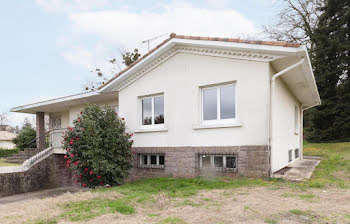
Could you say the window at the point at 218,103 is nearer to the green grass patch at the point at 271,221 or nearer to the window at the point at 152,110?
the window at the point at 152,110

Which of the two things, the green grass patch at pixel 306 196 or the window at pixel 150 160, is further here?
the window at pixel 150 160

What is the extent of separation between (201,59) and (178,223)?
639 centimetres

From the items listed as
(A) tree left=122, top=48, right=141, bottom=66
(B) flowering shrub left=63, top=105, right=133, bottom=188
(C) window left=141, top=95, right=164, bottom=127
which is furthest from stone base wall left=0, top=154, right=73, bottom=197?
(A) tree left=122, top=48, right=141, bottom=66

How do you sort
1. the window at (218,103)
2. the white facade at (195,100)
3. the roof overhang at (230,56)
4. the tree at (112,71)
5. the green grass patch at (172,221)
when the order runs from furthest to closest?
the tree at (112,71), the window at (218,103), the white facade at (195,100), the roof overhang at (230,56), the green grass patch at (172,221)

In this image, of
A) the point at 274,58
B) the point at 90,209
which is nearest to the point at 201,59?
the point at 274,58

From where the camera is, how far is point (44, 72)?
21859mm

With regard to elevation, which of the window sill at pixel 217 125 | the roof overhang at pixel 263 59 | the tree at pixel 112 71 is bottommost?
the window sill at pixel 217 125

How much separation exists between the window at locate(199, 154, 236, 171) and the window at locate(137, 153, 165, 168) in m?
1.84

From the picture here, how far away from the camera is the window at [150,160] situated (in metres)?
10.4

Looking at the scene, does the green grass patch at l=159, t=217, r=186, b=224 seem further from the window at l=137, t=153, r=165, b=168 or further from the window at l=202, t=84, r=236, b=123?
the window at l=137, t=153, r=165, b=168

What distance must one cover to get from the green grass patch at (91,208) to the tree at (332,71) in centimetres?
2155

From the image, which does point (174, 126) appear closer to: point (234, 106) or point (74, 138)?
point (234, 106)

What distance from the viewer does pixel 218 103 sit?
898 centimetres

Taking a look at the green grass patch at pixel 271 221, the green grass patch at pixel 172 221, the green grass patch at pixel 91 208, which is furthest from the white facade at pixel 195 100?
the green grass patch at pixel 172 221
